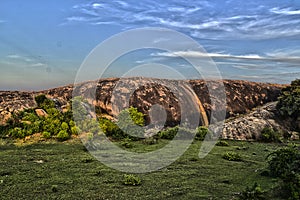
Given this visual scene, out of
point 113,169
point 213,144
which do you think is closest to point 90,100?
point 213,144

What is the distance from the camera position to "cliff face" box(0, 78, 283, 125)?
1119 inches

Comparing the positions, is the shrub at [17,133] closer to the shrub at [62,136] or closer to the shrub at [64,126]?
the shrub at [62,136]

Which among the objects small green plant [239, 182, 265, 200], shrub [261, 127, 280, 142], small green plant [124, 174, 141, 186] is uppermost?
small green plant [239, 182, 265, 200]

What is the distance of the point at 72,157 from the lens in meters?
15.6

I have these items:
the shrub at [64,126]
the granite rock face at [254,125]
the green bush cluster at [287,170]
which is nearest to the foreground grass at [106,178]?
the green bush cluster at [287,170]

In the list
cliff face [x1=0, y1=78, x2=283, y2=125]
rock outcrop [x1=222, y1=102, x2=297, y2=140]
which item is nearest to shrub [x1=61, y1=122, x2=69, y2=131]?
cliff face [x1=0, y1=78, x2=283, y2=125]

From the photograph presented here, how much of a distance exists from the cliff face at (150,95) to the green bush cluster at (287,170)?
61.7 ft

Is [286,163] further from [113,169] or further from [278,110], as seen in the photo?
[278,110]

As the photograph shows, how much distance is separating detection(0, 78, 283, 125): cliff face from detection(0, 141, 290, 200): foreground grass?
37.3 ft

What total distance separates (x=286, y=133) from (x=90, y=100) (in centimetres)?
2012

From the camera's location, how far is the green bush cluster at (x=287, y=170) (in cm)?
959

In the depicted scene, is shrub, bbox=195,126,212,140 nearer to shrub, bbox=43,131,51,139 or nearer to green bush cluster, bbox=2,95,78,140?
green bush cluster, bbox=2,95,78,140

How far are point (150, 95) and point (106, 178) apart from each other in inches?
822

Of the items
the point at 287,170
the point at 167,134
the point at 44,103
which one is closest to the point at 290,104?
the point at 167,134
